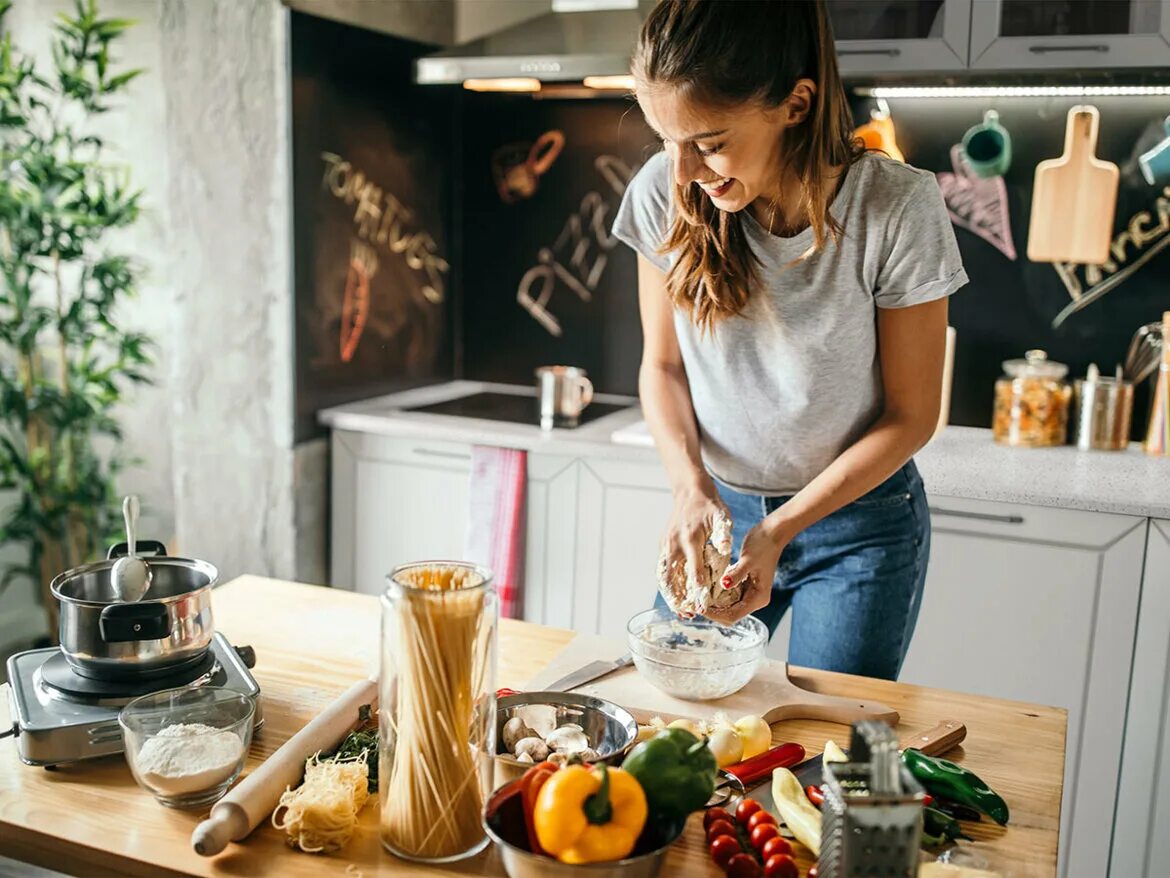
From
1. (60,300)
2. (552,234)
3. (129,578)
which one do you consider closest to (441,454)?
(552,234)

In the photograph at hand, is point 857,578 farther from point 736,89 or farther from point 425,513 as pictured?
point 425,513

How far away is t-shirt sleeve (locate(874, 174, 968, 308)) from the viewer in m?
1.43

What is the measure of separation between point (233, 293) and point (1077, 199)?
1.94 meters

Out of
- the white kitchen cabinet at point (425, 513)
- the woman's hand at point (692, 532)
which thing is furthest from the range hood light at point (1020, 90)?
the woman's hand at point (692, 532)

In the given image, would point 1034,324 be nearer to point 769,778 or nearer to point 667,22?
point 667,22

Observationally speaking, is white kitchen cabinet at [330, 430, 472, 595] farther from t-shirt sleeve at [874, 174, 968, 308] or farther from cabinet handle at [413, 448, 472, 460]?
t-shirt sleeve at [874, 174, 968, 308]

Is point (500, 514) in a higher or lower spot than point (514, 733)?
lower

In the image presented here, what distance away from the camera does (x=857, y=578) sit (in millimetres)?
1584

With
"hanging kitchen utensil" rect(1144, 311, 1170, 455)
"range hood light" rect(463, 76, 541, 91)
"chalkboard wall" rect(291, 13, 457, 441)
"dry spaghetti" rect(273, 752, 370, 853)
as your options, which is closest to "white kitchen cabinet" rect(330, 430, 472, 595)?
"chalkboard wall" rect(291, 13, 457, 441)

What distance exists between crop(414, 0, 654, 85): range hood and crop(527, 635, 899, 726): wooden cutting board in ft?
4.96

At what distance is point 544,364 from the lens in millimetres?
3236

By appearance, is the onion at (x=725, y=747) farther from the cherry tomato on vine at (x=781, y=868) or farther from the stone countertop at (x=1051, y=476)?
the stone countertop at (x=1051, y=476)

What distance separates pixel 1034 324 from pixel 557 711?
1969mm

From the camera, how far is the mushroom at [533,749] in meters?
1.09
